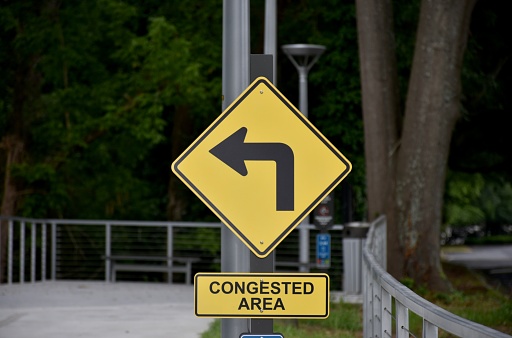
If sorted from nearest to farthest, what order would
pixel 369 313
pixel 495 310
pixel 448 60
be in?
pixel 369 313
pixel 495 310
pixel 448 60

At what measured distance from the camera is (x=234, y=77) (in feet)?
22.8

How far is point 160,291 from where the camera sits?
2011 centimetres

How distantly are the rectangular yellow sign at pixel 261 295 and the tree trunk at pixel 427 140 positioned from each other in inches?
543

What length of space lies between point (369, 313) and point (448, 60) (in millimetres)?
11335

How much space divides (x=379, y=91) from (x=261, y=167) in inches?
586

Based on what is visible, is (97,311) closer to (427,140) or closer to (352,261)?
(352,261)

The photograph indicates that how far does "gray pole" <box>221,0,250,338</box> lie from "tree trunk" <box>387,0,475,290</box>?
1284cm

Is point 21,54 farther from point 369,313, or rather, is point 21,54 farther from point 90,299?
point 369,313

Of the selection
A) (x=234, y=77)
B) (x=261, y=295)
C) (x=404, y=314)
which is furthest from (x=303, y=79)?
(x=404, y=314)

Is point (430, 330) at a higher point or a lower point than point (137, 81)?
lower

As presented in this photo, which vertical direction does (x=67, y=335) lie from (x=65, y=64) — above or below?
below

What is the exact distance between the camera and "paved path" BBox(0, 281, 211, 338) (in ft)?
44.3

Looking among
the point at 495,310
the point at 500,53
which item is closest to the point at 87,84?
the point at 500,53

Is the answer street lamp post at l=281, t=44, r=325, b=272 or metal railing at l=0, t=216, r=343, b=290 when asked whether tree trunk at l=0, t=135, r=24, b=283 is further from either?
street lamp post at l=281, t=44, r=325, b=272
